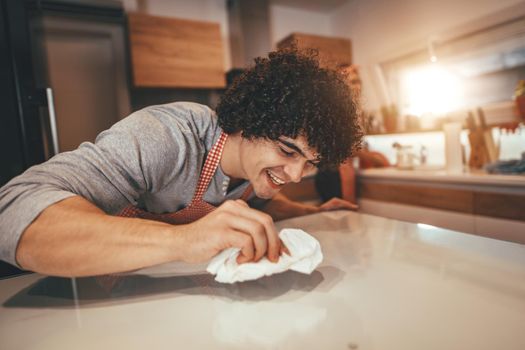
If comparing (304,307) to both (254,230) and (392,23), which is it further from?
(392,23)

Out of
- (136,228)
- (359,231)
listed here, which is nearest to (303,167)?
(359,231)

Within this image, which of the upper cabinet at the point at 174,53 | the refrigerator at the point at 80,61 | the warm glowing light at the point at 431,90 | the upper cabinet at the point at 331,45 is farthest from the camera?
the upper cabinet at the point at 331,45

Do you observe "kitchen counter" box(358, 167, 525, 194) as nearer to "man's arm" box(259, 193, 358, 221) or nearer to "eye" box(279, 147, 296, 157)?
"man's arm" box(259, 193, 358, 221)

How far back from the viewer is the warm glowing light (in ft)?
9.48

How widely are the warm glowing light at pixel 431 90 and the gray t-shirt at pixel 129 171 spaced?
105 inches

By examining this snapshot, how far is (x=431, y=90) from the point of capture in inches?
121

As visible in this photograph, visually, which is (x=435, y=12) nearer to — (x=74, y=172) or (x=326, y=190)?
(x=326, y=190)

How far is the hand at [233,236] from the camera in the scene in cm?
56

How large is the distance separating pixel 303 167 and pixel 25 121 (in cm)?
117

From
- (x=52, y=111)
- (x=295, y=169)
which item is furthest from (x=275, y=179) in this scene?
(x=52, y=111)

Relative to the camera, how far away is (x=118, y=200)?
75cm

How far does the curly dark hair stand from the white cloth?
37 centimetres

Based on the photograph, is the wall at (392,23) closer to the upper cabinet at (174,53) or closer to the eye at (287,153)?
the upper cabinet at (174,53)

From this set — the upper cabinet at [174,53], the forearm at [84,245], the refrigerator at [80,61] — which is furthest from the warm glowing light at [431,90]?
the forearm at [84,245]
